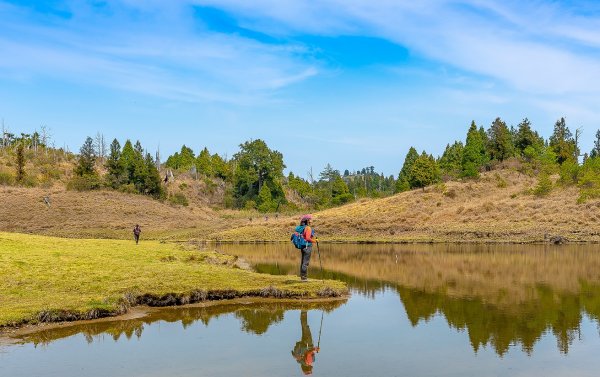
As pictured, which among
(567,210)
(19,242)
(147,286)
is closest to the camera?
(147,286)

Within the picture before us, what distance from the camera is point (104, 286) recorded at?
23297 millimetres

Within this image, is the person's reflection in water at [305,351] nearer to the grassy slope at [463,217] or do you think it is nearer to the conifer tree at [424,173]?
the grassy slope at [463,217]

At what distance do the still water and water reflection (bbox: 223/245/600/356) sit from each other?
0.24 feet

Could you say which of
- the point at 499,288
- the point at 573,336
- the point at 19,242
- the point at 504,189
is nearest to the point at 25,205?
the point at 19,242

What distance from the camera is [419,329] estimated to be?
17609 millimetres

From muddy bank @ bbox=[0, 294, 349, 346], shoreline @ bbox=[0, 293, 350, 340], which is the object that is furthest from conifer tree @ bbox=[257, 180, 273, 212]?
muddy bank @ bbox=[0, 294, 349, 346]

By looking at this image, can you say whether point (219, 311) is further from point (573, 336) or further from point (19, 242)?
point (19, 242)

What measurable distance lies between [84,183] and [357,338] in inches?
4603

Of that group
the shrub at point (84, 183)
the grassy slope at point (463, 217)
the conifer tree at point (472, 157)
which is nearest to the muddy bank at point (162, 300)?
the grassy slope at point (463, 217)

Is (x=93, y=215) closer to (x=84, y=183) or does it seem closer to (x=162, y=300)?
(x=84, y=183)

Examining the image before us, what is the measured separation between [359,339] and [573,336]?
20.5ft

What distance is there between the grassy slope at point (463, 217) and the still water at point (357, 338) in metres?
43.7

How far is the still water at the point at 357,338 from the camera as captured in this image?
13273 mm

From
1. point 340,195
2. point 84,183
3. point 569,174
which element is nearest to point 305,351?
point 569,174
